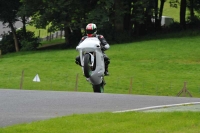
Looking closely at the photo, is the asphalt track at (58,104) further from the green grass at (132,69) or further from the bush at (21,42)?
the bush at (21,42)

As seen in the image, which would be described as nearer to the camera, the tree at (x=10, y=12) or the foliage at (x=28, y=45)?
the foliage at (x=28, y=45)

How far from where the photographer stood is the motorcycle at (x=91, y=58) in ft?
56.5

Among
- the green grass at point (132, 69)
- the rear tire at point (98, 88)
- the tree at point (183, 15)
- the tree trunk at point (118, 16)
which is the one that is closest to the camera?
the rear tire at point (98, 88)

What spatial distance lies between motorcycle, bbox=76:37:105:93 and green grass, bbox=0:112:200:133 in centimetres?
563

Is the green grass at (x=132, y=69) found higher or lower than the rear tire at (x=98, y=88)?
lower

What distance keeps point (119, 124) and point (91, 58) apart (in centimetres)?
702

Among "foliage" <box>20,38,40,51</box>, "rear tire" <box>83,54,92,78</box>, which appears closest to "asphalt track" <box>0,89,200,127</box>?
"rear tire" <box>83,54,92,78</box>

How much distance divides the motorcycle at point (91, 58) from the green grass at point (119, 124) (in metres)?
5.63

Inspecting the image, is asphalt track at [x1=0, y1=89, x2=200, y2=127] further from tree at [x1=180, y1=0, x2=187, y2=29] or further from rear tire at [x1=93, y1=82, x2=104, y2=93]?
tree at [x1=180, y1=0, x2=187, y2=29]

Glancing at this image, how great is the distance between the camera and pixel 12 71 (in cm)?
3997

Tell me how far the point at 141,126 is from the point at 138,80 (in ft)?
80.4

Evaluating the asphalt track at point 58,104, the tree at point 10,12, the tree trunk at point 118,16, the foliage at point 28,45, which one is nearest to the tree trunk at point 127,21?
the tree trunk at point 118,16

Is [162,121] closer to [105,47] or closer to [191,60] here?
[105,47]

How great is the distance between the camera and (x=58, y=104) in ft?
45.4
